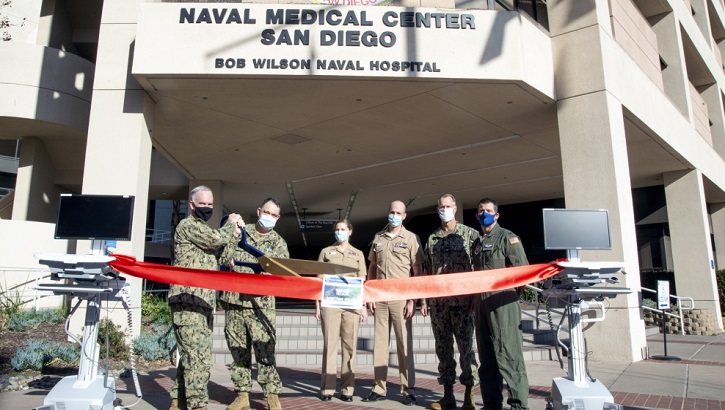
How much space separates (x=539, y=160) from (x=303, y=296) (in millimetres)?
10554

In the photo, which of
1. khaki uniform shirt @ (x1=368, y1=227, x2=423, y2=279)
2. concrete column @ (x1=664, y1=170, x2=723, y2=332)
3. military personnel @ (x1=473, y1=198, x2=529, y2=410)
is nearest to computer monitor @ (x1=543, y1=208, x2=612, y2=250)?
military personnel @ (x1=473, y1=198, x2=529, y2=410)

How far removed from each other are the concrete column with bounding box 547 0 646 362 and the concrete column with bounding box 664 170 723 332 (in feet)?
21.1

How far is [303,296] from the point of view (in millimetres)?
4258

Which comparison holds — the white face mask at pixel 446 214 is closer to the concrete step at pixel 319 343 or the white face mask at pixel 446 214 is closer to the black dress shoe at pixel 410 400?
the black dress shoe at pixel 410 400

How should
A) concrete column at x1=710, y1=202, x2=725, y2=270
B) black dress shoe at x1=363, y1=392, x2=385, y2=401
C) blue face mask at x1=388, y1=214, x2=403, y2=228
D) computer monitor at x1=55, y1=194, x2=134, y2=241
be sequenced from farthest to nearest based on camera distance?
1. concrete column at x1=710, y1=202, x2=725, y2=270
2. blue face mask at x1=388, y1=214, x2=403, y2=228
3. black dress shoe at x1=363, y1=392, x2=385, y2=401
4. computer monitor at x1=55, y1=194, x2=134, y2=241

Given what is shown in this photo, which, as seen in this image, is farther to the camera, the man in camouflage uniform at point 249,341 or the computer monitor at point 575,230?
the man in camouflage uniform at point 249,341

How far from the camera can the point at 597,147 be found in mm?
7961

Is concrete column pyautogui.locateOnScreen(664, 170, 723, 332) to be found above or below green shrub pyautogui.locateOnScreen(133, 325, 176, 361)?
above

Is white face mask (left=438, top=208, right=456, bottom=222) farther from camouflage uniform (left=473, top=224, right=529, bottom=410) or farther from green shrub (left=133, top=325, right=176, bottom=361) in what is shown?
green shrub (left=133, top=325, right=176, bottom=361)

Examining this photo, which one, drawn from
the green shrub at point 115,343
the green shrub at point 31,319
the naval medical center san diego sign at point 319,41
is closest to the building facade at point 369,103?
the naval medical center san diego sign at point 319,41

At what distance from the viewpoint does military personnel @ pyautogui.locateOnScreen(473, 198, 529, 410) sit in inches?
161

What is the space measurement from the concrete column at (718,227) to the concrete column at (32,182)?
69.1 feet

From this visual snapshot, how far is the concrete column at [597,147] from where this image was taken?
7449mm

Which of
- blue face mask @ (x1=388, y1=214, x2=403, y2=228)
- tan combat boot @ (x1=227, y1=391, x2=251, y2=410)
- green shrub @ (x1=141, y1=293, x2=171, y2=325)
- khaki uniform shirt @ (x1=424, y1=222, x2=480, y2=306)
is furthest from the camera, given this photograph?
green shrub @ (x1=141, y1=293, x2=171, y2=325)
